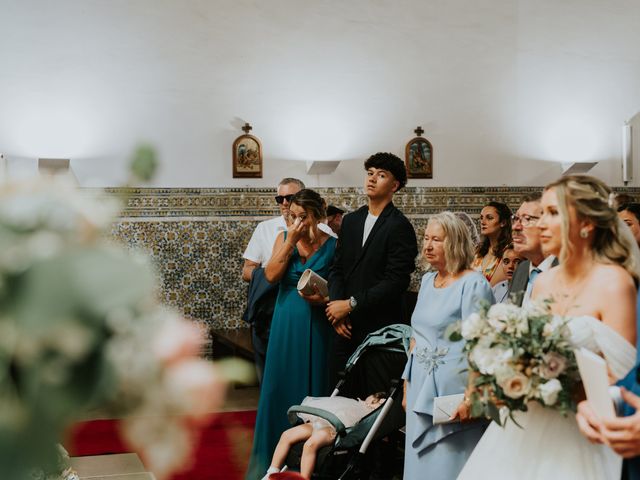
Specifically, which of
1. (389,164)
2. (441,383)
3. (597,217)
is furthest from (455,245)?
(597,217)

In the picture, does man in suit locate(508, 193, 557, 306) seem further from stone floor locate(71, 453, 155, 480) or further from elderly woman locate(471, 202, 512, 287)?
stone floor locate(71, 453, 155, 480)

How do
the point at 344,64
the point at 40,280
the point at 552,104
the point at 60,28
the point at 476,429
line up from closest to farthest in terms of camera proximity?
the point at 40,280 → the point at 476,429 → the point at 60,28 → the point at 344,64 → the point at 552,104

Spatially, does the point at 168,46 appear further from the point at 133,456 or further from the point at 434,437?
the point at 434,437

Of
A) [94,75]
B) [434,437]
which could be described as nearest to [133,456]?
[434,437]

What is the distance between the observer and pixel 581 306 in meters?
3.16

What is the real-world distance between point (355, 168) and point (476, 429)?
5.72m

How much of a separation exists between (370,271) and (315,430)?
132cm

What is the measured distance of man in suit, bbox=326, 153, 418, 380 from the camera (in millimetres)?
5895

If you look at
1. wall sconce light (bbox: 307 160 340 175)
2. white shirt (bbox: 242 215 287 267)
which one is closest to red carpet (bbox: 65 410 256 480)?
white shirt (bbox: 242 215 287 267)

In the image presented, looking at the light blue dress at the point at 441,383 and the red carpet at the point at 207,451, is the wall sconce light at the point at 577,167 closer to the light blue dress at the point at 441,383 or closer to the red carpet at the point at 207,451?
the red carpet at the point at 207,451

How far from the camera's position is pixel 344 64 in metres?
9.95

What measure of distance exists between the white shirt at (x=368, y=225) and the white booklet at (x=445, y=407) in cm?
177

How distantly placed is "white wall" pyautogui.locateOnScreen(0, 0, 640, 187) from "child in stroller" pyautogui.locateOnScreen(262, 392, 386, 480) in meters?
4.25

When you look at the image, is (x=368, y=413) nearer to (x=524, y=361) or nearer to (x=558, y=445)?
(x=558, y=445)
